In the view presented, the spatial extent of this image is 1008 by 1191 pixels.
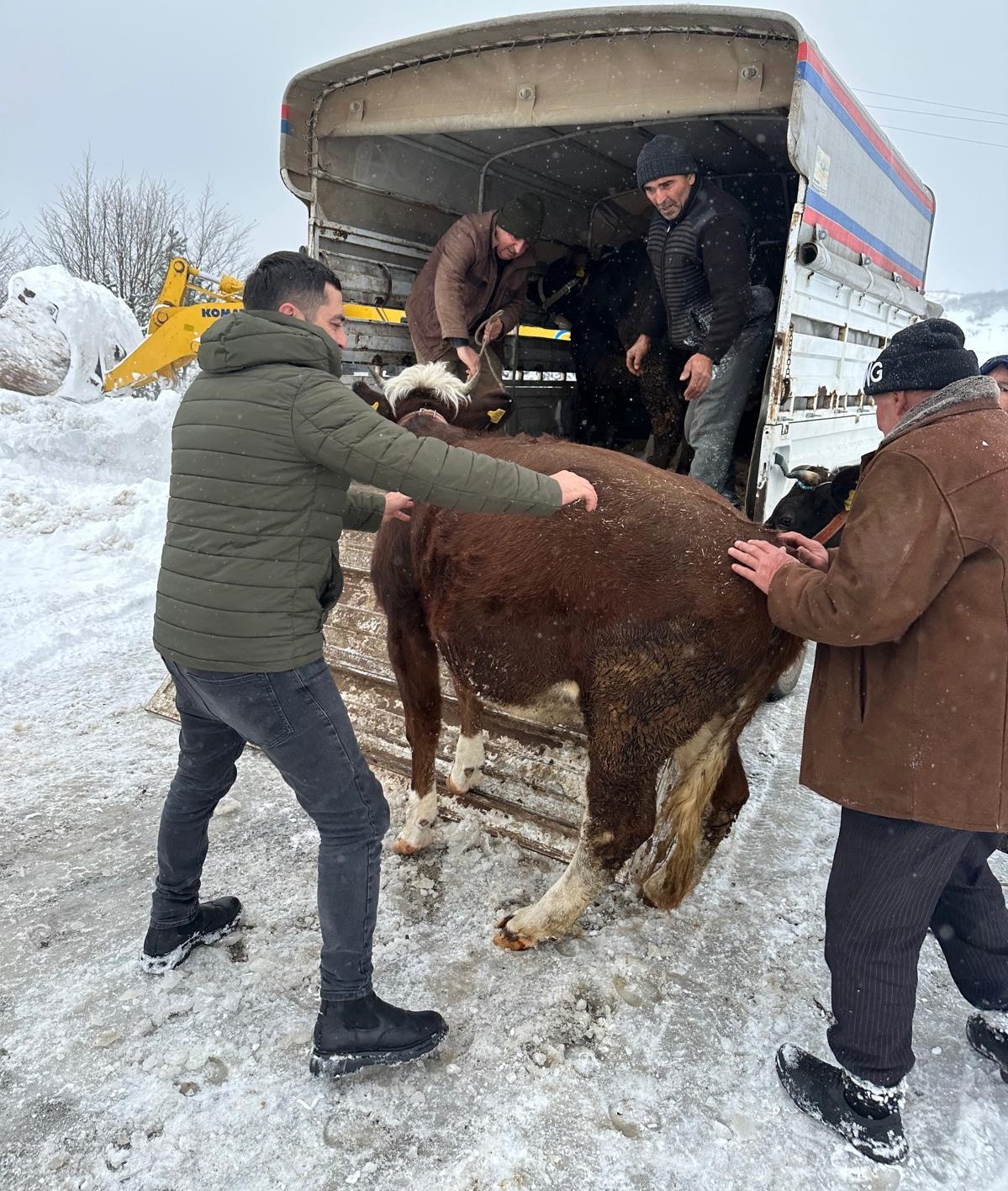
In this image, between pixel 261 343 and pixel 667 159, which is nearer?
pixel 261 343

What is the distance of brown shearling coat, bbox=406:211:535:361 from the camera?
16.0ft

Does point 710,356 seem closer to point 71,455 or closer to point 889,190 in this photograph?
point 889,190

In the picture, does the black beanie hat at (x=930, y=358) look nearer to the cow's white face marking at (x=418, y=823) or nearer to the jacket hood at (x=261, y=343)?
the jacket hood at (x=261, y=343)

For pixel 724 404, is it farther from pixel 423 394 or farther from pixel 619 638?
pixel 619 638

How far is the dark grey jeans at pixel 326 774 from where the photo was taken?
190 centimetres

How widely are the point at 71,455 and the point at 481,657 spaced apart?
8458 millimetres

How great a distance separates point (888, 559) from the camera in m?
1.64

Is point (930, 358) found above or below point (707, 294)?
below

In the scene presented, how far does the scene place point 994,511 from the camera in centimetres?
160

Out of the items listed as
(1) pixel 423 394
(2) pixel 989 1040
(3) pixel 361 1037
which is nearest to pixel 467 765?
(3) pixel 361 1037

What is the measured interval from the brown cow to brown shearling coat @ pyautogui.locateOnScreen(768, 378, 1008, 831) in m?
0.37

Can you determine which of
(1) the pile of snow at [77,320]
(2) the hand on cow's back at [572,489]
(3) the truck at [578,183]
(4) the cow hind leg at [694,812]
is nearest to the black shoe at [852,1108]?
(4) the cow hind leg at [694,812]

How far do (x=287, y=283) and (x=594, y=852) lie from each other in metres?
2.04

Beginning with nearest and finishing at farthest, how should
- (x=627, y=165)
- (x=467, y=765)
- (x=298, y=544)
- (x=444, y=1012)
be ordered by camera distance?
(x=298, y=544) → (x=444, y=1012) → (x=467, y=765) → (x=627, y=165)
